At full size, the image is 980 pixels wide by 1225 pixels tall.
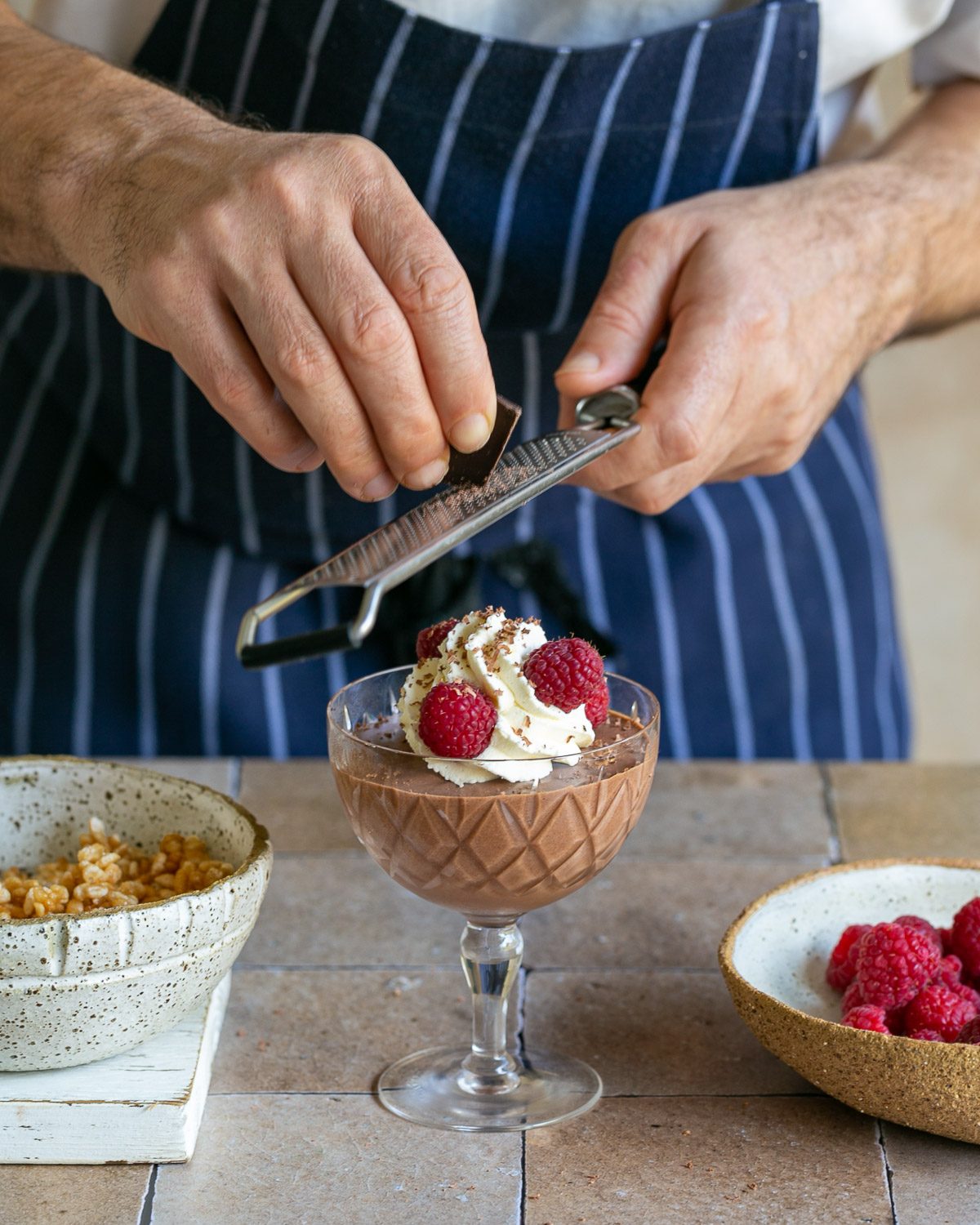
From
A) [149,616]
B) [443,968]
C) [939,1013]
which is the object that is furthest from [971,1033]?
[149,616]

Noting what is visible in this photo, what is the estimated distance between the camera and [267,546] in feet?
5.22

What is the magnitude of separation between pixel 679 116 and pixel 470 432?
0.63m

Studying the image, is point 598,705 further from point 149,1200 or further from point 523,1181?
point 149,1200

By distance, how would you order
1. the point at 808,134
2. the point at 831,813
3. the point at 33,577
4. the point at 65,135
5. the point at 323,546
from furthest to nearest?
the point at 33,577 < the point at 323,546 < the point at 808,134 < the point at 831,813 < the point at 65,135

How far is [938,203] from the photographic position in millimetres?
1414

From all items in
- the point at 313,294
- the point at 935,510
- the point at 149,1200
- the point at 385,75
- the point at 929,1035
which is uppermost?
the point at 385,75

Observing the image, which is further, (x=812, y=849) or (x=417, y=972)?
(x=812, y=849)

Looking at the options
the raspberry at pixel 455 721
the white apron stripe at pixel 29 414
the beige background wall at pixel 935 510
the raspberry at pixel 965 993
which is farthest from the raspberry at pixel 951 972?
the beige background wall at pixel 935 510

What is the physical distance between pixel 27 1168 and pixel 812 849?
28.4 inches

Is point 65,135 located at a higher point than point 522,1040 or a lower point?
higher

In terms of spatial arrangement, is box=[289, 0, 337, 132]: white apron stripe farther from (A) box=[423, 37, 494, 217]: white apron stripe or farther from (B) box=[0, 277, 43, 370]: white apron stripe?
(B) box=[0, 277, 43, 370]: white apron stripe

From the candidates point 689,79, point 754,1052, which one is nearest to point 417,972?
point 754,1052

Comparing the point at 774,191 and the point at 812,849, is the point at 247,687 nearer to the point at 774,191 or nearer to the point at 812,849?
the point at 812,849

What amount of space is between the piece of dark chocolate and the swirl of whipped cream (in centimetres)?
10
